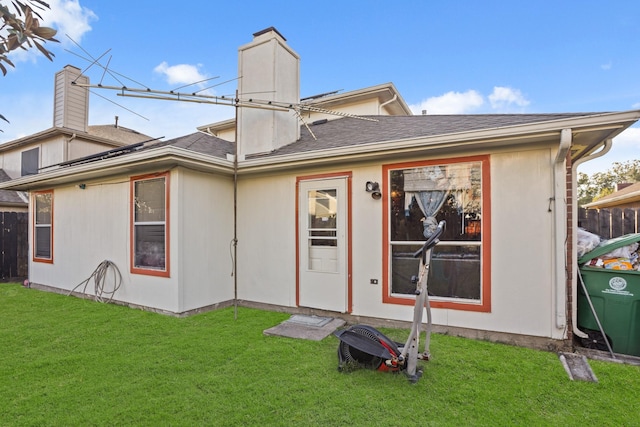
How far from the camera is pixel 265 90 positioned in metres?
5.98

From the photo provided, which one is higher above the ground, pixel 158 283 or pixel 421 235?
pixel 421 235

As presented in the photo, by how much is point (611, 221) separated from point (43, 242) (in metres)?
12.1

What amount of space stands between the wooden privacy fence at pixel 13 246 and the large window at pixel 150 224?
5513 mm

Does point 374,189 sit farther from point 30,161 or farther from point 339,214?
point 30,161

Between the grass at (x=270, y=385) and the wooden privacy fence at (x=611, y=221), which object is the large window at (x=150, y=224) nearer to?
the grass at (x=270, y=385)

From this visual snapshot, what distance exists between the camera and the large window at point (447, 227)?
389 centimetres

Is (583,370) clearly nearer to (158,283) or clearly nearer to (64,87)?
(158,283)

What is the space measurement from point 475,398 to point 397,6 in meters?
8.88

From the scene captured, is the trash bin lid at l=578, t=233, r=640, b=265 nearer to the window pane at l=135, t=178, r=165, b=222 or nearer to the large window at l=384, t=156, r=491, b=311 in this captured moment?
the large window at l=384, t=156, r=491, b=311

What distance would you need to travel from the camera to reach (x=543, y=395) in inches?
104

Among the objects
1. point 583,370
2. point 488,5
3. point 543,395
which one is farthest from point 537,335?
point 488,5

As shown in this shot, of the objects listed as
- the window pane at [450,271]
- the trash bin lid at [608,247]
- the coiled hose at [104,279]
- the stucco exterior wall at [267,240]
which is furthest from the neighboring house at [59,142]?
the trash bin lid at [608,247]

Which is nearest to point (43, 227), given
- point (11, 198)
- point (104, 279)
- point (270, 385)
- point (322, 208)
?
point (104, 279)

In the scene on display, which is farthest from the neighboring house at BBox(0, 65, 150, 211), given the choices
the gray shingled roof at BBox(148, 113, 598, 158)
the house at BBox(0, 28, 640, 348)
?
the gray shingled roof at BBox(148, 113, 598, 158)
